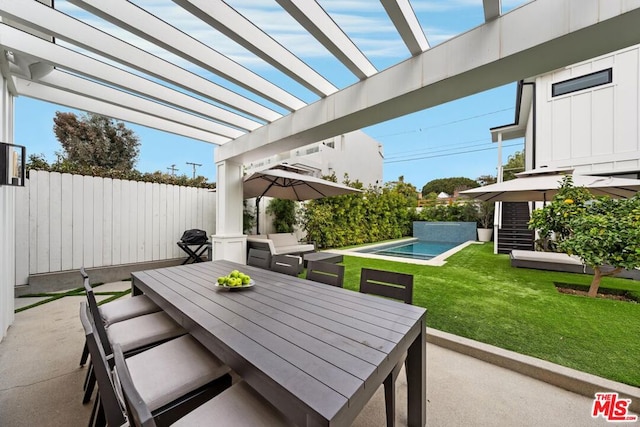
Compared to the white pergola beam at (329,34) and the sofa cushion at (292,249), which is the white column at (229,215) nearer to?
the sofa cushion at (292,249)

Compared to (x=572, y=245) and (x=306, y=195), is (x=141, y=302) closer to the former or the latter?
(x=306, y=195)

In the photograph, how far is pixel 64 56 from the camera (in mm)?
3137

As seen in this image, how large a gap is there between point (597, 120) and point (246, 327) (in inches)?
402

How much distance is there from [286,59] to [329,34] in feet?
2.33

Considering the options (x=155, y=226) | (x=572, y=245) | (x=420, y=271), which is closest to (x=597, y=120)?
(x=572, y=245)

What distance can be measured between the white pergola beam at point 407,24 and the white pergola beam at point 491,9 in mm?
562

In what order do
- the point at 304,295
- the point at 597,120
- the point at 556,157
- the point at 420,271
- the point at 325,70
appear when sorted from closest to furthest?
the point at 304,295
the point at 325,70
the point at 420,271
the point at 597,120
the point at 556,157

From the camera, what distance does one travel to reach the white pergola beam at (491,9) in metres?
2.21

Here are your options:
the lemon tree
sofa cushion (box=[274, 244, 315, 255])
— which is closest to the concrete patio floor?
the lemon tree

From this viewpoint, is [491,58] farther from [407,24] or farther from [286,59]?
[286,59]

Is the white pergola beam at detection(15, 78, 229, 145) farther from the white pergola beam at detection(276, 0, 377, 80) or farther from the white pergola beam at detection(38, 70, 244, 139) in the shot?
the white pergola beam at detection(276, 0, 377, 80)

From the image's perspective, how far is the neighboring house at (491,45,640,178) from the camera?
647 cm

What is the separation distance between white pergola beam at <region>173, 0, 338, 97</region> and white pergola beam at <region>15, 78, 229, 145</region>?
304 cm

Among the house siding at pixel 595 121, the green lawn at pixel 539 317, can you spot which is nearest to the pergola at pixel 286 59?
the green lawn at pixel 539 317
